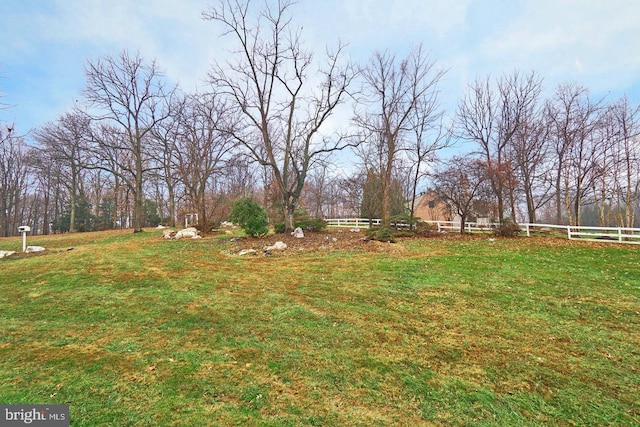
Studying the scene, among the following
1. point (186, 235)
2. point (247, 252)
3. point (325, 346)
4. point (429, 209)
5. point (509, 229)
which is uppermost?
point (429, 209)

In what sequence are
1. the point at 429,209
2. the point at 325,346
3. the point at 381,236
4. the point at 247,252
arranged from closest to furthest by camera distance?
the point at 325,346
the point at 247,252
the point at 381,236
the point at 429,209

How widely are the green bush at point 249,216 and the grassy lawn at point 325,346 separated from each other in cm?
607

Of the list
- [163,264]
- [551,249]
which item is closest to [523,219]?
[551,249]

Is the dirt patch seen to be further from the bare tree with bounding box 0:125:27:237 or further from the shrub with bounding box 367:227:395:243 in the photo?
the bare tree with bounding box 0:125:27:237

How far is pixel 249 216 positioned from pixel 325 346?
408 inches

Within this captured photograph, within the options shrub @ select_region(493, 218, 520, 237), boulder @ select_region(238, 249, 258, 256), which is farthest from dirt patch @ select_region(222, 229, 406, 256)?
shrub @ select_region(493, 218, 520, 237)

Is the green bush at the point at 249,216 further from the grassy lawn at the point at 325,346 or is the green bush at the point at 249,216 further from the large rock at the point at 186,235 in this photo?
the grassy lawn at the point at 325,346

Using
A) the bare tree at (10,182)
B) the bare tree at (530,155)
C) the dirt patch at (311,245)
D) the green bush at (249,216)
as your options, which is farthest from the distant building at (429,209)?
the bare tree at (10,182)

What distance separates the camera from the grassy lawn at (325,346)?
7.89ft

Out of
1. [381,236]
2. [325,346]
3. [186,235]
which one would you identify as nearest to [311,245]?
[381,236]

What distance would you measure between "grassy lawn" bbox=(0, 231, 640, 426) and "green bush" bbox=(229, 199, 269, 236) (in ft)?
19.9

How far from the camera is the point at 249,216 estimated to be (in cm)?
1313

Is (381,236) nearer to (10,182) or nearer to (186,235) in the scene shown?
(186,235)

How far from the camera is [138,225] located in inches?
702
